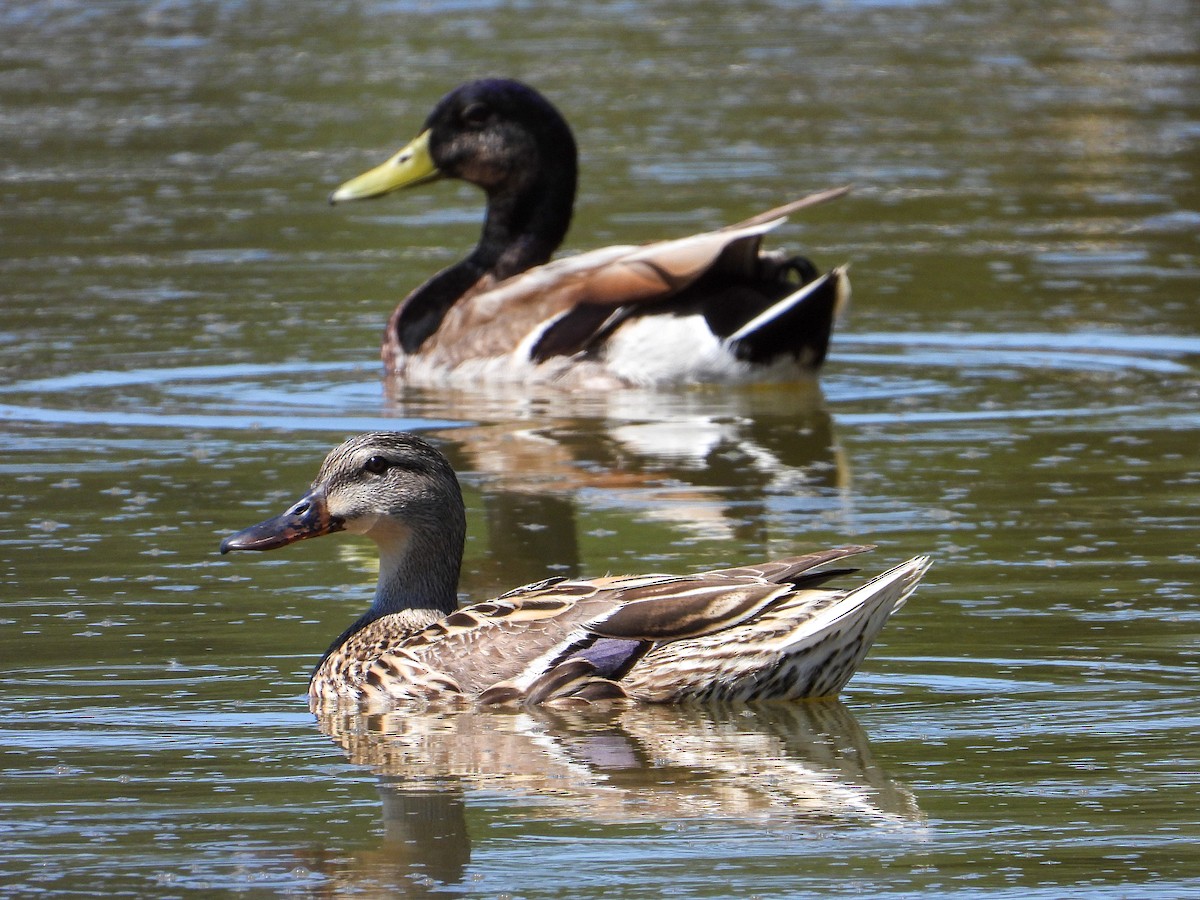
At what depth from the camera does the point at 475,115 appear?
568 inches

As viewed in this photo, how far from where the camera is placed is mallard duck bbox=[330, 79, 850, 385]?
13.0 meters

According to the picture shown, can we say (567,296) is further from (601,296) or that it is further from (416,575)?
(416,575)

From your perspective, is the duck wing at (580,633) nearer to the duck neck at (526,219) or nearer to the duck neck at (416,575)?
the duck neck at (416,575)

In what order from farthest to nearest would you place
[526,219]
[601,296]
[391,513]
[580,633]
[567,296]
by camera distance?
[526,219] → [567,296] → [601,296] → [391,513] → [580,633]

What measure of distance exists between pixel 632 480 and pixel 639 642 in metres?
3.38

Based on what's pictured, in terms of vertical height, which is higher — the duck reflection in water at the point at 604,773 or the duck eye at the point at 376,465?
the duck eye at the point at 376,465

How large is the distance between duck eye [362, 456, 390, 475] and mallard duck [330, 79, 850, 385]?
4767 millimetres

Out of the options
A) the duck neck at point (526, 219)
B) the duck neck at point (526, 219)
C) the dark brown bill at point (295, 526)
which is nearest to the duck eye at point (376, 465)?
the dark brown bill at point (295, 526)

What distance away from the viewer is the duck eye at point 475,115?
567 inches

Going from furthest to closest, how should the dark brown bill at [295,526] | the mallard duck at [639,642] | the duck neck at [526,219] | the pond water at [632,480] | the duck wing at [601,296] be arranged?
the duck neck at [526,219]
the duck wing at [601,296]
the dark brown bill at [295,526]
the mallard duck at [639,642]
the pond water at [632,480]

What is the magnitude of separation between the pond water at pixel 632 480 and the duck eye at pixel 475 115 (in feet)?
4.32

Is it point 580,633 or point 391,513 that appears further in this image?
point 391,513

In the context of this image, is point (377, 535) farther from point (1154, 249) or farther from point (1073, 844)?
point (1154, 249)

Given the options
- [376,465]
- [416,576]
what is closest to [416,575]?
[416,576]
